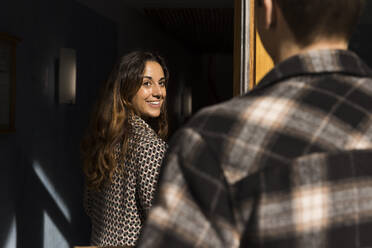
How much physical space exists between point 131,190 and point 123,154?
0.13 meters

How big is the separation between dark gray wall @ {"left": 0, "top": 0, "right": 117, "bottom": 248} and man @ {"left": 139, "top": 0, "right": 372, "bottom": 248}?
2373 millimetres

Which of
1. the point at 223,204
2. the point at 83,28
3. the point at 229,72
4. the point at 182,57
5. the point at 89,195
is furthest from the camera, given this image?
the point at 229,72

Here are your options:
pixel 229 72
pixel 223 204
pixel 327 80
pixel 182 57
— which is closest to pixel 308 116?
pixel 327 80

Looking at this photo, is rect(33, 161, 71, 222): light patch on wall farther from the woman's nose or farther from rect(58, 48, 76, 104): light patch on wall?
the woman's nose

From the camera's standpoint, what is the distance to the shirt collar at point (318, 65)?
66cm

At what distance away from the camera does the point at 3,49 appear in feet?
8.83

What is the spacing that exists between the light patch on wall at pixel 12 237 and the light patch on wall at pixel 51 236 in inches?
12.7

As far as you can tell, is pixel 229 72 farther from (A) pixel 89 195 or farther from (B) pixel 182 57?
(A) pixel 89 195

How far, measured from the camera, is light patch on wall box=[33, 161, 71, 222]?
312cm

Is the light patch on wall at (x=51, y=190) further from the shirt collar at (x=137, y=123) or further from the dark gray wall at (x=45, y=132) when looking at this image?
the shirt collar at (x=137, y=123)

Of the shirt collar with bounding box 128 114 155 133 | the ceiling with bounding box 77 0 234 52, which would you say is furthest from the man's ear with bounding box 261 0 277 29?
the ceiling with bounding box 77 0 234 52

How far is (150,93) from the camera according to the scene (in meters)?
1.98

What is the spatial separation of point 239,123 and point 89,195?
4.56 ft

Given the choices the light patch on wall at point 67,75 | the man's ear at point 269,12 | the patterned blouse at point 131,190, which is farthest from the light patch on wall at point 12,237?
the man's ear at point 269,12
